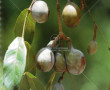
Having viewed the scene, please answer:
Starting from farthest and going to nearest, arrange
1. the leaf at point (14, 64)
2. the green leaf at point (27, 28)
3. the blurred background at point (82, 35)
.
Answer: the blurred background at point (82, 35) → the green leaf at point (27, 28) → the leaf at point (14, 64)

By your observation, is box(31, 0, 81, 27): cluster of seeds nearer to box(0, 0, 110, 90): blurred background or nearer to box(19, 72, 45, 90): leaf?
box(19, 72, 45, 90): leaf

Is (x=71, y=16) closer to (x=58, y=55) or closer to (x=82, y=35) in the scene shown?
(x=58, y=55)

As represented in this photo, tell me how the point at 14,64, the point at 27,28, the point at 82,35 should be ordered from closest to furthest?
the point at 14,64
the point at 27,28
the point at 82,35

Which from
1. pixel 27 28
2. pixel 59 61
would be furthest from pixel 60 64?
pixel 27 28

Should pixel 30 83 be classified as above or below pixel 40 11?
below

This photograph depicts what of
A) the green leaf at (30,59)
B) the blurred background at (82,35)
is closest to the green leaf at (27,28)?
the green leaf at (30,59)

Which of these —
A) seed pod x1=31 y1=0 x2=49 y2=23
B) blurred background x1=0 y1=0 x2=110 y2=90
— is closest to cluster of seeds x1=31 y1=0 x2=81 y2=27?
seed pod x1=31 y1=0 x2=49 y2=23

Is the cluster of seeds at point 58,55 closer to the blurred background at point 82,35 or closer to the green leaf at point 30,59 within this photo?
the green leaf at point 30,59
